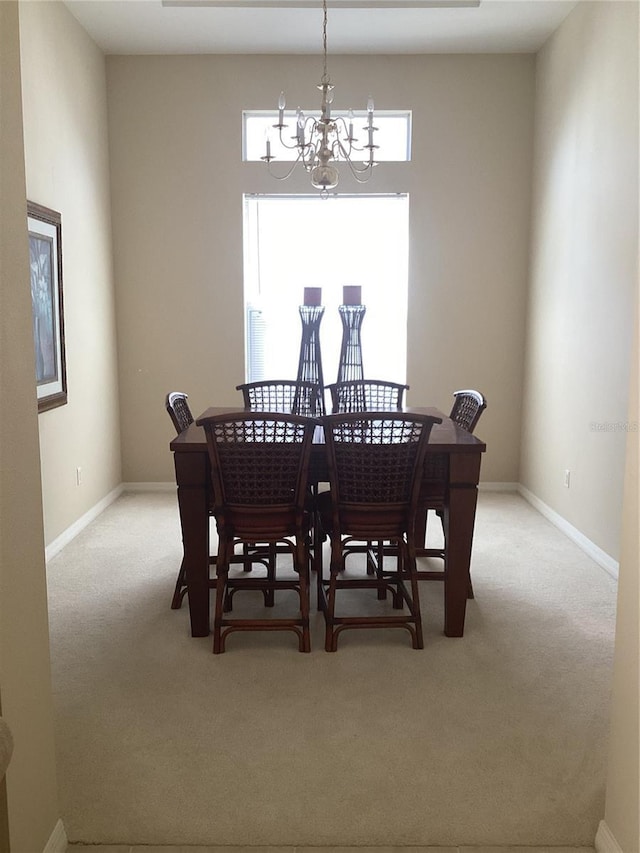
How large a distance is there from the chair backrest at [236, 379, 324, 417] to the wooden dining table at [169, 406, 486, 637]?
106 cm

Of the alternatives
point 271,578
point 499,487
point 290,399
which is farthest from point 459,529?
point 499,487

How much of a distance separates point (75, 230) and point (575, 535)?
11.8 feet

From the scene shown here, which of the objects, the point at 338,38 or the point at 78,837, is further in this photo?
the point at 338,38

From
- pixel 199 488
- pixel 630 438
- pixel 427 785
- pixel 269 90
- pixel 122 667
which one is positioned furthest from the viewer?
pixel 269 90

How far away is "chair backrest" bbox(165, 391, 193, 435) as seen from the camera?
351cm

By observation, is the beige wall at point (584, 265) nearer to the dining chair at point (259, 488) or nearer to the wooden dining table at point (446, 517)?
the wooden dining table at point (446, 517)

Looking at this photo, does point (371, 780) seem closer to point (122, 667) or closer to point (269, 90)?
point (122, 667)

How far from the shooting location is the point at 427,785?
87.3 inches

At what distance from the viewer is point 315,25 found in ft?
15.9

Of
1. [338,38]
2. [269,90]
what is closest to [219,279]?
[269,90]

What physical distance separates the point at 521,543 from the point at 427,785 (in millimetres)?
2535

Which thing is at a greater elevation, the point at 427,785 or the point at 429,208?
the point at 429,208

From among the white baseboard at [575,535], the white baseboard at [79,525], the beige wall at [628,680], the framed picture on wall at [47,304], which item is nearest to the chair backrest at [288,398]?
the framed picture on wall at [47,304]

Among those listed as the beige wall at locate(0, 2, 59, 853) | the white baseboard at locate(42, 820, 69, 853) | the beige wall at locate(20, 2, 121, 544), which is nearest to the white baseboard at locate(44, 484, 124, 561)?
the beige wall at locate(20, 2, 121, 544)
